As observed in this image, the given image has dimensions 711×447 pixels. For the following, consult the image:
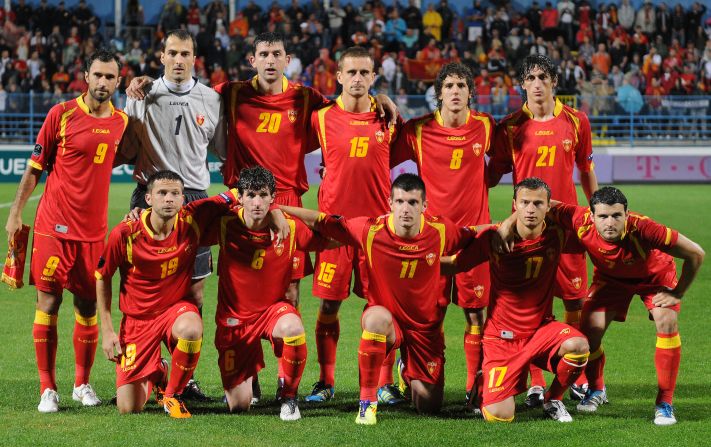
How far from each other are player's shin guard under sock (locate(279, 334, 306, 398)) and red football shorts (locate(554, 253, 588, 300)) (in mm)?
1866

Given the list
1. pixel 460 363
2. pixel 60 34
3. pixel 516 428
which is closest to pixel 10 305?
pixel 460 363

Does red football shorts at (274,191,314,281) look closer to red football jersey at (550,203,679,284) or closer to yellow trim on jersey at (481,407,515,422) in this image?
yellow trim on jersey at (481,407,515,422)

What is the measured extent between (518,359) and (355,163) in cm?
168

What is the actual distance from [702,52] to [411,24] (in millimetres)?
7320

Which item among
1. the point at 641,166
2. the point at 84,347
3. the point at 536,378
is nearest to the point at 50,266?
the point at 84,347

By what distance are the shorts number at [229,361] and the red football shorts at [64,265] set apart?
99 centimetres

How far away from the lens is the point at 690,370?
7.32 metres

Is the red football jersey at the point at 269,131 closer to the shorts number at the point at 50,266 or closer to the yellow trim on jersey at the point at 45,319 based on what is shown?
the shorts number at the point at 50,266

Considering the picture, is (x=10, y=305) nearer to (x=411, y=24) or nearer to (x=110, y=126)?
(x=110, y=126)

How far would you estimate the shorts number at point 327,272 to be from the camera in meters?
6.75

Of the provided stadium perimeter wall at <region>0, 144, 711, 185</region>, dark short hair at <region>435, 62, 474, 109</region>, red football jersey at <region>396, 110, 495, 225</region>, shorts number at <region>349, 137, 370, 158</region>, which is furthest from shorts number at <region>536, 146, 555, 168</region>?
stadium perimeter wall at <region>0, 144, 711, 185</region>

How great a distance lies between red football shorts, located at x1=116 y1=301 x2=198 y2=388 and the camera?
612 cm

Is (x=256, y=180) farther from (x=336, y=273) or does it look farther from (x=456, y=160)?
(x=456, y=160)

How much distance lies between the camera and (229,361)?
624 cm
